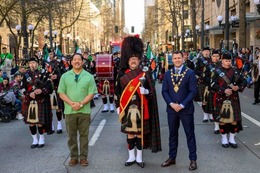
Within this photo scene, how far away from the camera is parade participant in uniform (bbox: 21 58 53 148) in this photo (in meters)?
6.95

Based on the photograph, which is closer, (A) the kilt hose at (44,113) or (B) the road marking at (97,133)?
(A) the kilt hose at (44,113)

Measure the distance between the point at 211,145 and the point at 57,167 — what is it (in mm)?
2936

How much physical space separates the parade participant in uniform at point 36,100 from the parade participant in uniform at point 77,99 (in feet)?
4.27

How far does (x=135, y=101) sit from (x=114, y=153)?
54.1 inches

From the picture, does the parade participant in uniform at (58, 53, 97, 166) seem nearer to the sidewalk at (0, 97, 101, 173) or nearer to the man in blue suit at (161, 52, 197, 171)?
the sidewalk at (0, 97, 101, 173)

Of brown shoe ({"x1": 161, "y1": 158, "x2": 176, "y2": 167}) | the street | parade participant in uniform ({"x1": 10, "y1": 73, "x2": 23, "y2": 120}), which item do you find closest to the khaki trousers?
the street

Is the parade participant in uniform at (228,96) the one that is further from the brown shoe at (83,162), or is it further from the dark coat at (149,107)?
the brown shoe at (83,162)

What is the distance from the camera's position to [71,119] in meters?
5.78

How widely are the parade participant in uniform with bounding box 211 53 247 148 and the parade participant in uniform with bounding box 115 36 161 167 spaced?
5.41ft

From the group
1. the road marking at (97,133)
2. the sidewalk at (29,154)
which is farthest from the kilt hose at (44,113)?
the road marking at (97,133)

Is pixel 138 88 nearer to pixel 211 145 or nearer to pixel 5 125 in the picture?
pixel 211 145

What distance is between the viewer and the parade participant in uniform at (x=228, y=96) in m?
6.70

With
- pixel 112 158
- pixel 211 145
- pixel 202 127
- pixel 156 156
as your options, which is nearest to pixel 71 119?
pixel 112 158

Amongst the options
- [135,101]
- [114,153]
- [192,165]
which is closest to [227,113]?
[192,165]
